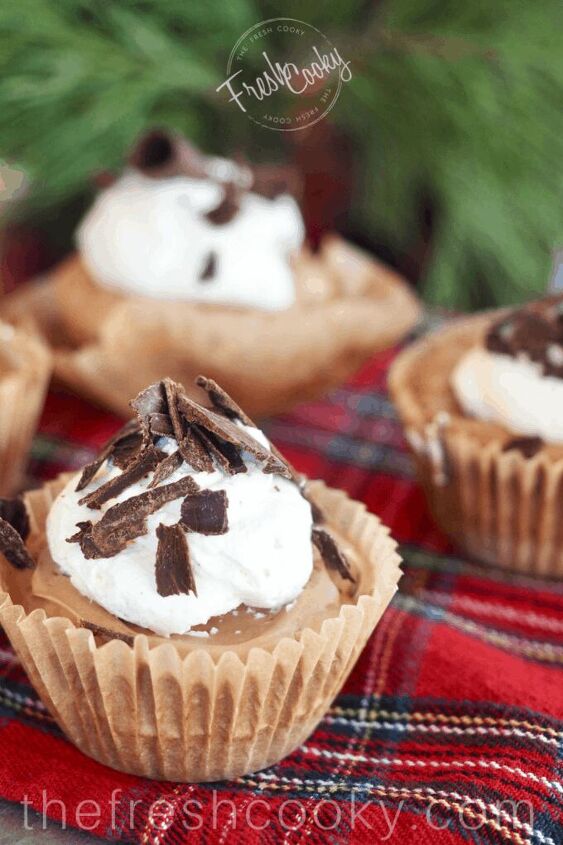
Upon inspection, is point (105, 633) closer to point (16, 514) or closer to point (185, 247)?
point (16, 514)

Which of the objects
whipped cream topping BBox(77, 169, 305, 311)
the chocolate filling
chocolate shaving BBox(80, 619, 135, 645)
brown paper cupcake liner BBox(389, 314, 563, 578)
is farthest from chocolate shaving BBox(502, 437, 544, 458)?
chocolate shaving BBox(80, 619, 135, 645)

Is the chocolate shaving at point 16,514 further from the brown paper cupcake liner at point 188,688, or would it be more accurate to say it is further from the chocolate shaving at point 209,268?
the chocolate shaving at point 209,268

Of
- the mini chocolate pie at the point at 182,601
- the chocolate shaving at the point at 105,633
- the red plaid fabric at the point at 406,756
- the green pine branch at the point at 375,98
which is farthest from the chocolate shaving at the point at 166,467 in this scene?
the green pine branch at the point at 375,98

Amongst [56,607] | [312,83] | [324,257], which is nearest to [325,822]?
[56,607]

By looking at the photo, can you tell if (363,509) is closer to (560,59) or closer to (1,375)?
(1,375)

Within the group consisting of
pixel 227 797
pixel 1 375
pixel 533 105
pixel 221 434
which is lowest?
pixel 227 797

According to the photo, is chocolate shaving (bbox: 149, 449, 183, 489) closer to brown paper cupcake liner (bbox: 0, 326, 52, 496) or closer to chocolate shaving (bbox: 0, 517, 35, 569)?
chocolate shaving (bbox: 0, 517, 35, 569)
